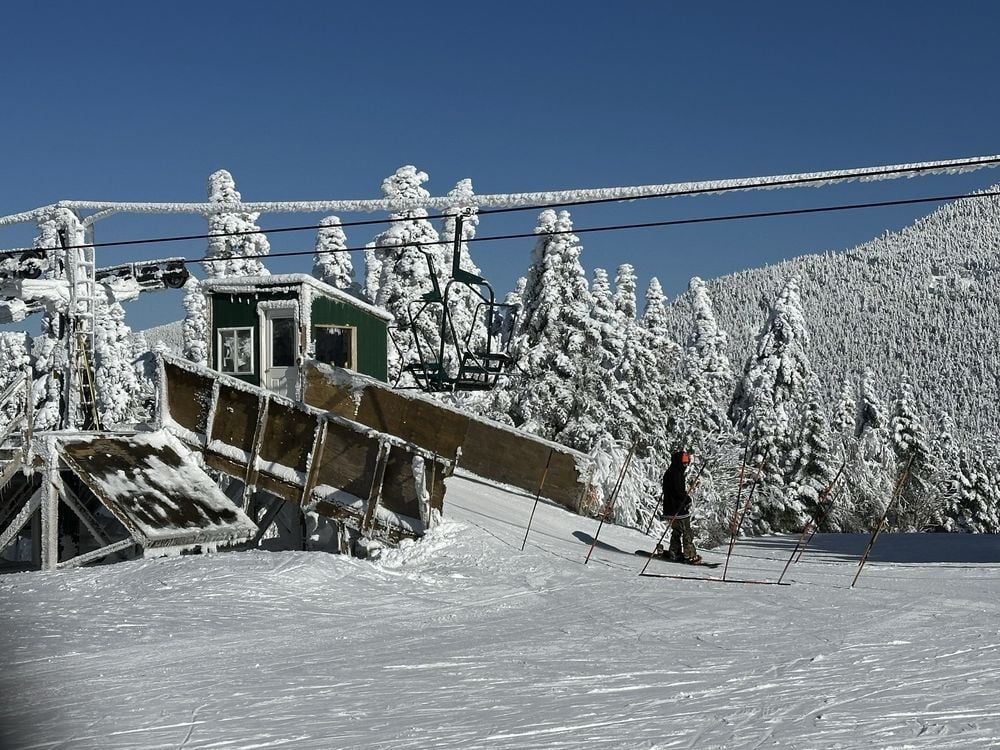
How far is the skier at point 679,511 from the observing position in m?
14.3

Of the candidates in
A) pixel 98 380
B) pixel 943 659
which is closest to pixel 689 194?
pixel 943 659

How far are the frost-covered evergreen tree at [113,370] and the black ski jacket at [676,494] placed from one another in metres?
37.6

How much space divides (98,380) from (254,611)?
146ft

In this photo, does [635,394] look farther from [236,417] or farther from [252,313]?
[236,417]

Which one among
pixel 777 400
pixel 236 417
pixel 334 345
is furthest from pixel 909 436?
pixel 236 417

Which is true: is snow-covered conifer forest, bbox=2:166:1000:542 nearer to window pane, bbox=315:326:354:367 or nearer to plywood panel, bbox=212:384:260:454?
window pane, bbox=315:326:354:367

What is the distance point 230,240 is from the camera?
43.3 meters

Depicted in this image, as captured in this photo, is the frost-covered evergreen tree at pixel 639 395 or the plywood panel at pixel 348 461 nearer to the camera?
the plywood panel at pixel 348 461

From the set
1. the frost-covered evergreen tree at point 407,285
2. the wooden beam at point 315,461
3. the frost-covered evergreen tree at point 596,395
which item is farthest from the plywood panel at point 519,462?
the frost-covered evergreen tree at point 407,285

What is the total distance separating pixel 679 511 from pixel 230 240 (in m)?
33.3

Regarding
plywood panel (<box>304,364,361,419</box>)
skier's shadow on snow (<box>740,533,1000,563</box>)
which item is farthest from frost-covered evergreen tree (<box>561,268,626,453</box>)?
plywood panel (<box>304,364,361,419</box>)

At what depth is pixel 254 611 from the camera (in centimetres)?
1041

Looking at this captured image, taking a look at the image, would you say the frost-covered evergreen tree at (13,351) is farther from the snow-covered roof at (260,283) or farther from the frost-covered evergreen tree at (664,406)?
the snow-covered roof at (260,283)

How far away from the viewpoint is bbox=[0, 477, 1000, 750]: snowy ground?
6.15 m
